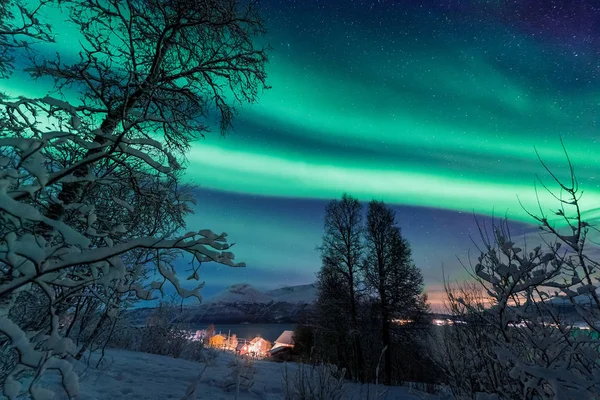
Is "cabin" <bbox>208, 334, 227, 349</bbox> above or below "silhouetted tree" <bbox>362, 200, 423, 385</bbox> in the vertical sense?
below

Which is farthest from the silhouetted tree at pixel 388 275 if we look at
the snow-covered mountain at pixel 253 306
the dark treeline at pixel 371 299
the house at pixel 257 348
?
the snow-covered mountain at pixel 253 306

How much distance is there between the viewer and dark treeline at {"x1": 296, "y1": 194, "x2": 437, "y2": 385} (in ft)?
45.8

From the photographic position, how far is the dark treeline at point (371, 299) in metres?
14.0

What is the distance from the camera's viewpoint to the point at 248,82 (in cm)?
605

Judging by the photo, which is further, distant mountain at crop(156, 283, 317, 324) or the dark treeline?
distant mountain at crop(156, 283, 317, 324)

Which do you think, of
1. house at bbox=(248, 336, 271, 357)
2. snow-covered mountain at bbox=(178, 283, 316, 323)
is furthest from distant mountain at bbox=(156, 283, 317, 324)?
house at bbox=(248, 336, 271, 357)

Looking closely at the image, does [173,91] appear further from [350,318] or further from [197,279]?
[350,318]

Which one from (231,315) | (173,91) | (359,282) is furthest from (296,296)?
(173,91)

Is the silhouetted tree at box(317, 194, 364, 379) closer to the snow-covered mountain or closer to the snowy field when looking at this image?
the snowy field

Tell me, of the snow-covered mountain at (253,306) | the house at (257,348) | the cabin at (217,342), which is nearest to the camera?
the house at (257,348)

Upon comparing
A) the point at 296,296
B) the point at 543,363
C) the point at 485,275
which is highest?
the point at 296,296

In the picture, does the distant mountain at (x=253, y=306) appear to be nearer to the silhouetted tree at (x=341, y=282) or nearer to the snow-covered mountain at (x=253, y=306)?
the snow-covered mountain at (x=253, y=306)

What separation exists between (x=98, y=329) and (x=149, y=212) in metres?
1.94

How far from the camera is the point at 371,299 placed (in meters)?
14.5
